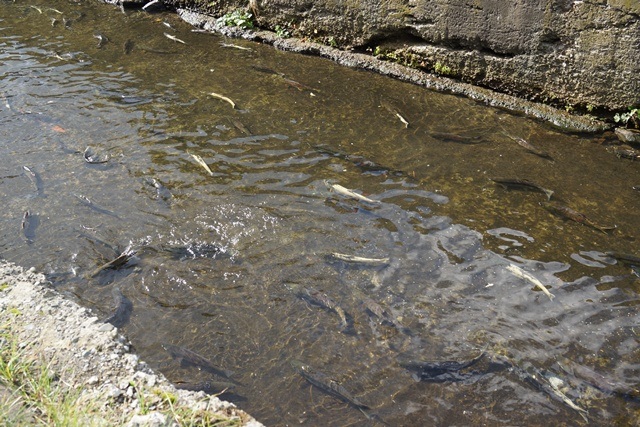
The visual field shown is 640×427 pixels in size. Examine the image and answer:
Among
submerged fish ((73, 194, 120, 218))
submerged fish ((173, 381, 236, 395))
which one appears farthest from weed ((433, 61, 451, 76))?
submerged fish ((173, 381, 236, 395))

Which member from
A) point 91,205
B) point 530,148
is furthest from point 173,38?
point 530,148

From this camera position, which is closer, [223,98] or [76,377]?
[76,377]

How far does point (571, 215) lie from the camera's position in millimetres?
5762

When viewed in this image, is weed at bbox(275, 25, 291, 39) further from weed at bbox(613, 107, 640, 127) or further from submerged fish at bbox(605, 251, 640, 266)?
submerged fish at bbox(605, 251, 640, 266)

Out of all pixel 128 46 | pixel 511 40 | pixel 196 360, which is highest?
pixel 511 40

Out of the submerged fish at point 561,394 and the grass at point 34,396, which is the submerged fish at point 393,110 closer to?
the submerged fish at point 561,394

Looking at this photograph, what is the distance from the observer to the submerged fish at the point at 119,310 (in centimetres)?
449

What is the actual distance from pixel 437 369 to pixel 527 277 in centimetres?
139

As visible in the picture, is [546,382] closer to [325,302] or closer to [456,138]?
[325,302]

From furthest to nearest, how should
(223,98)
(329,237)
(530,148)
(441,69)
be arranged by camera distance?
(441,69) → (223,98) → (530,148) → (329,237)

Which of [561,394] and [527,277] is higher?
[527,277]

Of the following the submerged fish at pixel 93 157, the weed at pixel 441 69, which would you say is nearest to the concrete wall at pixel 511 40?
the weed at pixel 441 69

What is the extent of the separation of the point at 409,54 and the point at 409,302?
4853 millimetres

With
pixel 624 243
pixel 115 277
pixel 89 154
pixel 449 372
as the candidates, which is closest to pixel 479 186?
pixel 624 243
